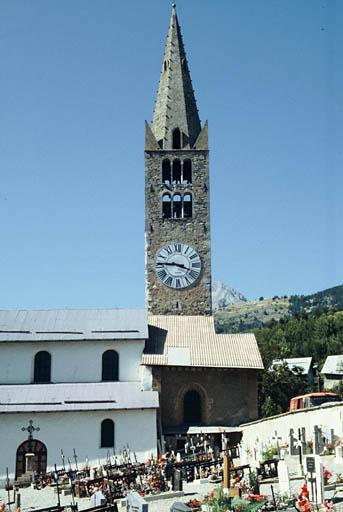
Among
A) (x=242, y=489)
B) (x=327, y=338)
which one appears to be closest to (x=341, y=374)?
(x=327, y=338)

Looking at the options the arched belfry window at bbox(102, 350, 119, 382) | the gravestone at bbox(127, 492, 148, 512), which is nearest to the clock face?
the arched belfry window at bbox(102, 350, 119, 382)

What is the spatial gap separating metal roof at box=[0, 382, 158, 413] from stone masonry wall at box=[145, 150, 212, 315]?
7592 mm

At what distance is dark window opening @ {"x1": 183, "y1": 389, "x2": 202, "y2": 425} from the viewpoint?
35.0 meters

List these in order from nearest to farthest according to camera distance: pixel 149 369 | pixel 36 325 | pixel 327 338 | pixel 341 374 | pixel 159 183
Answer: pixel 149 369, pixel 36 325, pixel 159 183, pixel 341 374, pixel 327 338

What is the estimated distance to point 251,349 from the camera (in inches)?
1443

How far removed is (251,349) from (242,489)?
60.2 ft

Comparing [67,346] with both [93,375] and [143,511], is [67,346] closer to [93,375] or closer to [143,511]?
[93,375]

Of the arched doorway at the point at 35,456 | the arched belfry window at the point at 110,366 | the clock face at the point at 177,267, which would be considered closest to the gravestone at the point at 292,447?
the arched doorway at the point at 35,456

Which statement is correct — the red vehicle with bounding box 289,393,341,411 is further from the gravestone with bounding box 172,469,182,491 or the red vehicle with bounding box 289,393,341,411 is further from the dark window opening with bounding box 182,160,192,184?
the dark window opening with bounding box 182,160,192,184

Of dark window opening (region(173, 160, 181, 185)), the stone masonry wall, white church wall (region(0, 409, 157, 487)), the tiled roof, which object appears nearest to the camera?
white church wall (region(0, 409, 157, 487))

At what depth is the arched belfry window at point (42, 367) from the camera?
3603cm

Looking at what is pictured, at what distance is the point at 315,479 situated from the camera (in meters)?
16.3

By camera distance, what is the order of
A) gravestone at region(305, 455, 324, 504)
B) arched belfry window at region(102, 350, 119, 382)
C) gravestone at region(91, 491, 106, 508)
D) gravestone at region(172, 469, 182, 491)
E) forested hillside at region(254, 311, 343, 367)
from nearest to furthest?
gravestone at region(305, 455, 324, 504) → gravestone at region(91, 491, 106, 508) → gravestone at region(172, 469, 182, 491) → arched belfry window at region(102, 350, 119, 382) → forested hillside at region(254, 311, 343, 367)

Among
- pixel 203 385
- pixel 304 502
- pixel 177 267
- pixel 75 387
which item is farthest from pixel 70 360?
pixel 304 502
